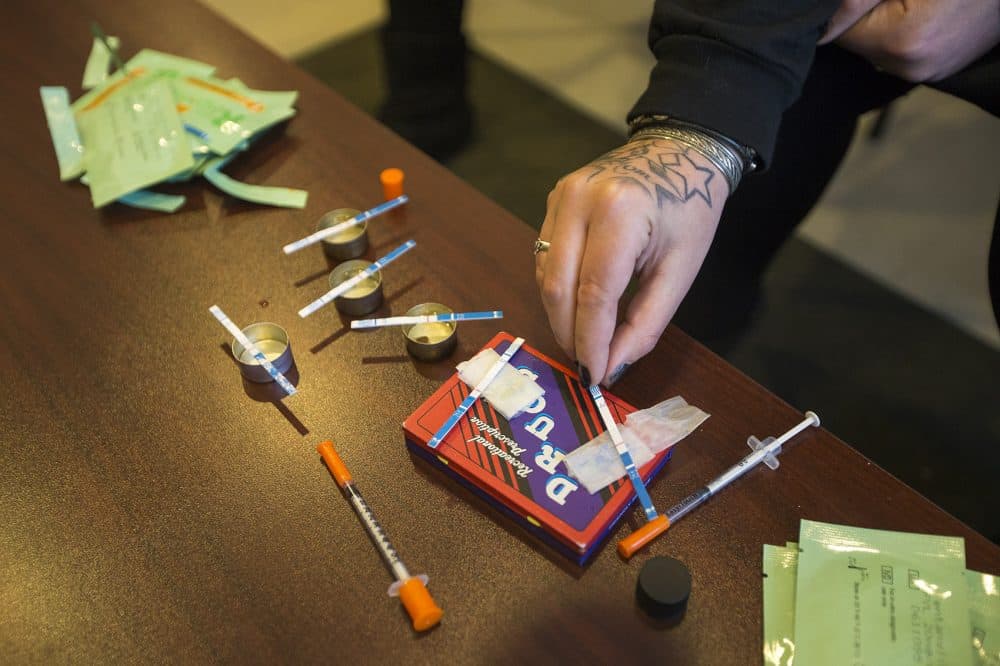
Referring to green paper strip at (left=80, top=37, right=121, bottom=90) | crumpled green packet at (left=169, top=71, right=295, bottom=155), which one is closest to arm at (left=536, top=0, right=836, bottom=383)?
crumpled green packet at (left=169, top=71, right=295, bottom=155)

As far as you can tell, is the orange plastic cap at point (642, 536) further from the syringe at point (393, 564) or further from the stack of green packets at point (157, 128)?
the stack of green packets at point (157, 128)

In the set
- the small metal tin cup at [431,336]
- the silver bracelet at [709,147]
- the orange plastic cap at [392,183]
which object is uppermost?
the silver bracelet at [709,147]

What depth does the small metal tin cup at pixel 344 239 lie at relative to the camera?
82cm

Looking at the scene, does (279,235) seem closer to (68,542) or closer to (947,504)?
(68,542)

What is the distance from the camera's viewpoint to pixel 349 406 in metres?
0.70

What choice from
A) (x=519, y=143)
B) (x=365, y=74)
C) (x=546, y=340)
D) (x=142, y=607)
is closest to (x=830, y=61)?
(x=546, y=340)

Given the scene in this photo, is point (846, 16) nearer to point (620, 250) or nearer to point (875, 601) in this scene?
point (620, 250)

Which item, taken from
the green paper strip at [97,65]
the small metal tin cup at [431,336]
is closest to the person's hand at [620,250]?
the small metal tin cup at [431,336]

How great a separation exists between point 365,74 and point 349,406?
165cm

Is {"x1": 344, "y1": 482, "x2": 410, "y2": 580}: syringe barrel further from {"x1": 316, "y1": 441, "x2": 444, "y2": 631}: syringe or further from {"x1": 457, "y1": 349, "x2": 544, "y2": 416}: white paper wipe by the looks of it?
{"x1": 457, "y1": 349, "x2": 544, "y2": 416}: white paper wipe

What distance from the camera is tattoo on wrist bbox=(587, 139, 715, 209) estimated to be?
698mm

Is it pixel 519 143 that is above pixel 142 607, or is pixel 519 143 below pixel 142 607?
below

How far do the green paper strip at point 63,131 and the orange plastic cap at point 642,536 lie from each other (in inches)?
31.5

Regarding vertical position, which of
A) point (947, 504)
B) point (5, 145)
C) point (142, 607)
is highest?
point (5, 145)
